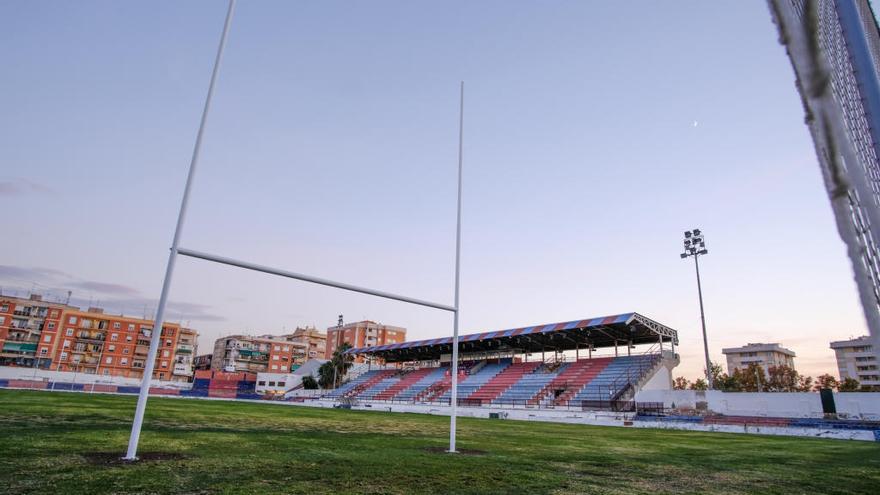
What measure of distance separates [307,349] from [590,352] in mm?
84798

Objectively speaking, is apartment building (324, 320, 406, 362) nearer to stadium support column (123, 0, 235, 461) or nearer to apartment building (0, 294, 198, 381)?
apartment building (0, 294, 198, 381)

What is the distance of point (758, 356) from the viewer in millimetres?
113812

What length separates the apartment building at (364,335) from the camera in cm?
11069

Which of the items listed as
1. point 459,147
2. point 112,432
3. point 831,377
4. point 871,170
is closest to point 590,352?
point 459,147

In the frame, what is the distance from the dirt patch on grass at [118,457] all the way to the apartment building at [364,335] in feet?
335

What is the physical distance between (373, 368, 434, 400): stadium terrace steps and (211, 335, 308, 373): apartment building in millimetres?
59539

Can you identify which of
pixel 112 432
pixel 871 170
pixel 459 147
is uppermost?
pixel 459 147

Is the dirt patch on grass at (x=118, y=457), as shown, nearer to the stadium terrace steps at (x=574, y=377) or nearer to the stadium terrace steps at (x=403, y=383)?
the stadium terrace steps at (x=574, y=377)

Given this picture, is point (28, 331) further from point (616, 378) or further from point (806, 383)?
point (806, 383)

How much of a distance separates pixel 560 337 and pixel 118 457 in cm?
3536

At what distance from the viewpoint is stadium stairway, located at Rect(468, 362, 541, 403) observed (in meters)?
38.8

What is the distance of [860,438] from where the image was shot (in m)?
18.0

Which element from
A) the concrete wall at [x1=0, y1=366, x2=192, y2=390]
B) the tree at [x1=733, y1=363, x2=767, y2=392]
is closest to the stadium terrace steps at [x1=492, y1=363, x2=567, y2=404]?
the concrete wall at [x1=0, y1=366, x2=192, y2=390]

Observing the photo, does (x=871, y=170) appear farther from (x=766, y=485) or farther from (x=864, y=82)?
(x=766, y=485)
